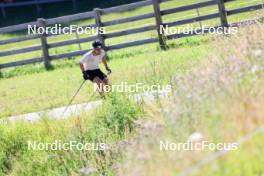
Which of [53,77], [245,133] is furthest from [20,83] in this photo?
[245,133]

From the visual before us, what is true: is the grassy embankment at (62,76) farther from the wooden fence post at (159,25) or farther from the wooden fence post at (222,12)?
the wooden fence post at (222,12)

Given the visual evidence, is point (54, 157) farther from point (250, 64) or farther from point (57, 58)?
point (57, 58)

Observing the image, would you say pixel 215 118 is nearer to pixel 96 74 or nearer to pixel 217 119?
pixel 217 119

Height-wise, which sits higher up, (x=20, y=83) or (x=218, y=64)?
(x=20, y=83)

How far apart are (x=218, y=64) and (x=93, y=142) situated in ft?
14.5

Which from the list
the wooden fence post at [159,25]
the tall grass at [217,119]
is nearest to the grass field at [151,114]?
the tall grass at [217,119]

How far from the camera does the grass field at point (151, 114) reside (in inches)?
182

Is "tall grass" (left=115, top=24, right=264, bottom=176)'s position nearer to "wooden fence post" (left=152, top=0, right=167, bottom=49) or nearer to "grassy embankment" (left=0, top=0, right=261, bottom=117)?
"grassy embankment" (left=0, top=0, right=261, bottom=117)

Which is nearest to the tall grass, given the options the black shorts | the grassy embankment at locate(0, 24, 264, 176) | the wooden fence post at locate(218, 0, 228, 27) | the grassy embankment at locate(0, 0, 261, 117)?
the grassy embankment at locate(0, 24, 264, 176)

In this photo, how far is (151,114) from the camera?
23.0 feet

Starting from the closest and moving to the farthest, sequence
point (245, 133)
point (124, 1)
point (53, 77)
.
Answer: point (245, 133)
point (53, 77)
point (124, 1)

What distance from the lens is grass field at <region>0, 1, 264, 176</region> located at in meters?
4.62

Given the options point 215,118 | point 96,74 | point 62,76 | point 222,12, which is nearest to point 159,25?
point 222,12

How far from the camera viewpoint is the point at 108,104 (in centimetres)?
1123
